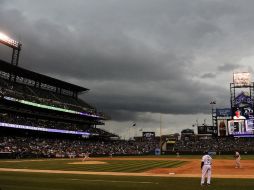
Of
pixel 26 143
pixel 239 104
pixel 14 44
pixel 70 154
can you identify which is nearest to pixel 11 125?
pixel 26 143

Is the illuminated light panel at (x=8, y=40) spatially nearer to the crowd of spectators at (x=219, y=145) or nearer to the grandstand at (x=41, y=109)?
the grandstand at (x=41, y=109)

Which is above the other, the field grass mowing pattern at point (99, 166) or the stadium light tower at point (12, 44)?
the stadium light tower at point (12, 44)

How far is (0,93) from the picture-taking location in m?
73.1

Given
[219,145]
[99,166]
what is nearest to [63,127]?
[219,145]

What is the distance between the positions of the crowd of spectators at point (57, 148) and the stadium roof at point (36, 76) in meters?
18.1

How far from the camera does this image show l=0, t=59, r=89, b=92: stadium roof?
82919 millimetres

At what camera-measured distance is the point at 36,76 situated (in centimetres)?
9306

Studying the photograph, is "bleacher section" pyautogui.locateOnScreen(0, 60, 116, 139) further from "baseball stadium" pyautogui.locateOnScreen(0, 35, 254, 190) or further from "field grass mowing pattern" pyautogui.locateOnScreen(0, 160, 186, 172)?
"field grass mowing pattern" pyautogui.locateOnScreen(0, 160, 186, 172)

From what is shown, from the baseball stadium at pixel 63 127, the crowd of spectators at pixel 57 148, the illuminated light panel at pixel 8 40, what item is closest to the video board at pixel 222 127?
the baseball stadium at pixel 63 127

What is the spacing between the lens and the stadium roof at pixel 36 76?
82919 mm

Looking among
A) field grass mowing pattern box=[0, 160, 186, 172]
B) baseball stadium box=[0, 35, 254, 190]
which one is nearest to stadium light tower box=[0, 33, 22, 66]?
baseball stadium box=[0, 35, 254, 190]

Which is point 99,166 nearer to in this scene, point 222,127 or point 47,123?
point 47,123

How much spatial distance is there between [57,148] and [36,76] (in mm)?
25645

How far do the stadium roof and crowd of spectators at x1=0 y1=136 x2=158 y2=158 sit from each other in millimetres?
18139
